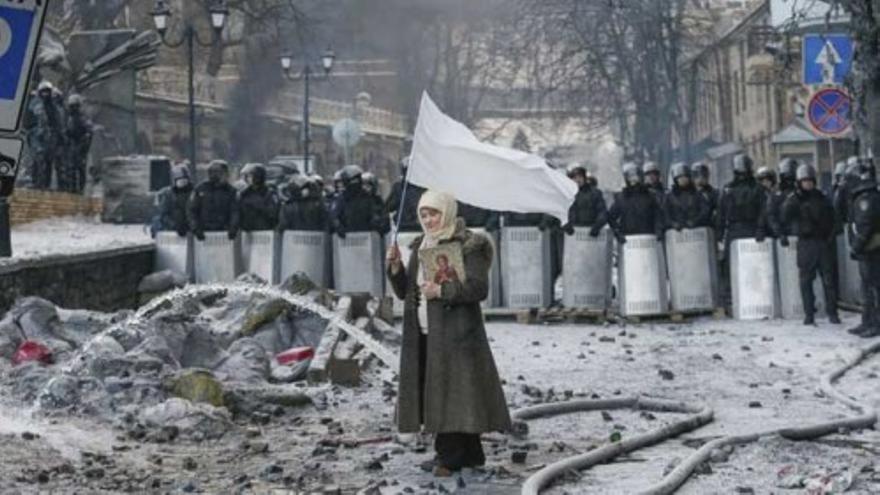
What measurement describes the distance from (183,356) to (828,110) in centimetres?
934

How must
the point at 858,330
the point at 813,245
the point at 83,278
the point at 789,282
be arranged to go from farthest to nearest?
1. the point at 789,282
2. the point at 813,245
3. the point at 83,278
4. the point at 858,330

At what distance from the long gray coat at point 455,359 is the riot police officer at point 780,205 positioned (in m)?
10.6

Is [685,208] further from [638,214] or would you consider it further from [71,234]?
[71,234]

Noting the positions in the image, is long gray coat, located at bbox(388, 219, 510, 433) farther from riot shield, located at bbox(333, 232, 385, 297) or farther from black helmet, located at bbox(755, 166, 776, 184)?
black helmet, located at bbox(755, 166, 776, 184)

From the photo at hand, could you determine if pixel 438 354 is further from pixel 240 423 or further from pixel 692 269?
pixel 692 269

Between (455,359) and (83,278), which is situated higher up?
(83,278)

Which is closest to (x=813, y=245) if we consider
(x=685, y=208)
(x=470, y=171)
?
(x=685, y=208)

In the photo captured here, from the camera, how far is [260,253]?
21.5 m

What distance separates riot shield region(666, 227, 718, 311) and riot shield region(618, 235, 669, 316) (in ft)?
0.49

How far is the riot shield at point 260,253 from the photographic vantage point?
21375 millimetres

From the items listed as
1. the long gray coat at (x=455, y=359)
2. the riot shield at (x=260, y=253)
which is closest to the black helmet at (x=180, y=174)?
the riot shield at (x=260, y=253)

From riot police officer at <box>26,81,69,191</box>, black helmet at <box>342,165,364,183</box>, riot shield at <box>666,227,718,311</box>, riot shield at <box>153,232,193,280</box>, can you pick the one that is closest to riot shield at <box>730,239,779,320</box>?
riot shield at <box>666,227,718,311</box>

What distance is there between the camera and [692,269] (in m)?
20.9

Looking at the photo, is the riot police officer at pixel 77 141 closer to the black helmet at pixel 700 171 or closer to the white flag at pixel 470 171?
the black helmet at pixel 700 171
